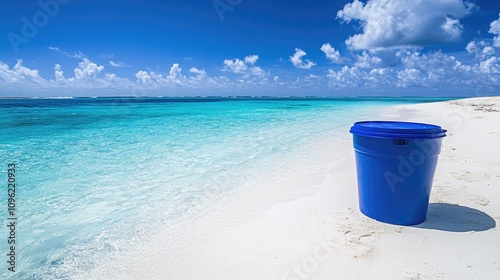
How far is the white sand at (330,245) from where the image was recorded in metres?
2.24

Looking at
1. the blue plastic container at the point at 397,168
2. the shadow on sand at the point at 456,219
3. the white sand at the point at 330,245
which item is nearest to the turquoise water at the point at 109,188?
the white sand at the point at 330,245

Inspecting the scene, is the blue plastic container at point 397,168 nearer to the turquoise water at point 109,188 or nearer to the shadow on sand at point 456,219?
the shadow on sand at point 456,219

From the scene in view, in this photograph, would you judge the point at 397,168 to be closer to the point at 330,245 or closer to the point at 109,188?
the point at 330,245

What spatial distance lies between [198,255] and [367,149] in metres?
2.01

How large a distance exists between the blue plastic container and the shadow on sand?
16 cm

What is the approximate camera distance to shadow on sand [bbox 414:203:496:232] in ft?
9.31

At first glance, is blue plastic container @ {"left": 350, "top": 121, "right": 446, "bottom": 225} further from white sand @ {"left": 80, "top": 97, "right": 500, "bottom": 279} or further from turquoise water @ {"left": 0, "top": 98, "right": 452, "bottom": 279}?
turquoise water @ {"left": 0, "top": 98, "right": 452, "bottom": 279}

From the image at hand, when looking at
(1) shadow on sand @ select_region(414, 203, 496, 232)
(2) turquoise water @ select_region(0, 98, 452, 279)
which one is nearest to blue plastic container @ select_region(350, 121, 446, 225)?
(1) shadow on sand @ select_region(414, 203, 496, 232)

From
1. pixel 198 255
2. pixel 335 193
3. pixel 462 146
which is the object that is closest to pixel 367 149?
pixel 335 193

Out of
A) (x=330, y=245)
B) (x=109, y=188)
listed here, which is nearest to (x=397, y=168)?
(x=330, y=245)

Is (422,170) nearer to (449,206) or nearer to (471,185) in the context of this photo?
(449,206)

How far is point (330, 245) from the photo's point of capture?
258cm

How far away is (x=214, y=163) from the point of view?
249 inches

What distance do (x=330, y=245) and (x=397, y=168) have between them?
1014 millimetres
